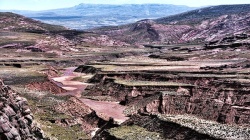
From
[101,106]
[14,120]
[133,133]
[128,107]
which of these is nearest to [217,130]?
[133,133]

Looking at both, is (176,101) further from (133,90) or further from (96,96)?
(96,96)

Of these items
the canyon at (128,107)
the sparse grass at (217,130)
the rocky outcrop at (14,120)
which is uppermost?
the rocky outcrop at (14,120)

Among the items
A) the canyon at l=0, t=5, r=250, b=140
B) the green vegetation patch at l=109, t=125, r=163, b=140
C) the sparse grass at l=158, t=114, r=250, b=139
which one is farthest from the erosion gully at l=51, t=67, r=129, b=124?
the sparse grass at l=158, t=114, r=250, b=139

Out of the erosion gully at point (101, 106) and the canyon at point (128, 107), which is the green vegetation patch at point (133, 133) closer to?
the canyon at point (128, 107)

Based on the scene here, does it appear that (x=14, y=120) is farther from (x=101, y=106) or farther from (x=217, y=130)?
(x=101, y=106)

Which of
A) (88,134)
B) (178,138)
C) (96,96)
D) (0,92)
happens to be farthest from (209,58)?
(0,92)

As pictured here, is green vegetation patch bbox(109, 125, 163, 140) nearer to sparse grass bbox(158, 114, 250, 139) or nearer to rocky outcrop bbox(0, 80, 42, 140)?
sparse grass bbox(158, 114, 250, 139)

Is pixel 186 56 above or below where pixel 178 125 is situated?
below

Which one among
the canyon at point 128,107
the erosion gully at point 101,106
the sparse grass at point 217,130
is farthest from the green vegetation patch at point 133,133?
the erosion gully at point 101,106

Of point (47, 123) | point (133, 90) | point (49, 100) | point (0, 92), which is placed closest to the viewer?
point (0, 92)
